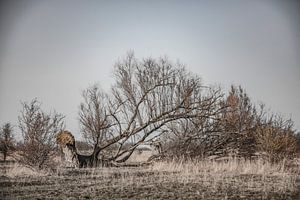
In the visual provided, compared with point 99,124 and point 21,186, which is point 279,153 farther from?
point 21,186

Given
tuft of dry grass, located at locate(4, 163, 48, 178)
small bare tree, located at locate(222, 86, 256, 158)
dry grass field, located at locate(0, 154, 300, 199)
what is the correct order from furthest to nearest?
1. small bare tree, located at locate(222, 86, 256, 158)
2. tuft of dry grass, located at locate(4, 163, 48, 178)
3. dry grass field, located at locate(0, 154, 300, 199)

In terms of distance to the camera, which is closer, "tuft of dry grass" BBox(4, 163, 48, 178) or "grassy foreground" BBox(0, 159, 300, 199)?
"grassy foreground" BBox(0, 159, 300, 199)

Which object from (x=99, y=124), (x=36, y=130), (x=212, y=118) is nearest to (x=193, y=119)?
(x=212, y=118)

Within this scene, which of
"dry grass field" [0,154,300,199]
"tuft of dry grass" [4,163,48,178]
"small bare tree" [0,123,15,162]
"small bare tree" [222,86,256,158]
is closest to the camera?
"dry grass field" [0,154,300,199]

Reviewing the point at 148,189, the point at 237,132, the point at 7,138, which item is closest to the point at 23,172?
the point at 7,138

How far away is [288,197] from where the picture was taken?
565 cm

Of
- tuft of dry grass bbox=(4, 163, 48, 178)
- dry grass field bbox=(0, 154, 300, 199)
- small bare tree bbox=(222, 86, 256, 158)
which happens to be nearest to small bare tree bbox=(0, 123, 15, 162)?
tuft of dry grass bbox=(4, 163, 48, 178)

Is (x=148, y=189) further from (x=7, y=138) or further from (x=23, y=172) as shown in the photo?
(x=7, y=138)

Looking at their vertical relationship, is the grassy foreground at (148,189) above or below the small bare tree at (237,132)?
below

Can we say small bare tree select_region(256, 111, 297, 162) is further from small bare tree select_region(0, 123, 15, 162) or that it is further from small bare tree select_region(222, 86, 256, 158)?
small bare tree select_region(0, 123, 15, 162)

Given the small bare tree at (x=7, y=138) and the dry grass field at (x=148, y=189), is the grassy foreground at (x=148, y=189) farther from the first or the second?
the small bare tree at (x=7, y=138)

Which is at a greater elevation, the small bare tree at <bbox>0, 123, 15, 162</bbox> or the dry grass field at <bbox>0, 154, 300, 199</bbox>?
the small bare tree at <bbox>0, 123, 15, 162</bbox>

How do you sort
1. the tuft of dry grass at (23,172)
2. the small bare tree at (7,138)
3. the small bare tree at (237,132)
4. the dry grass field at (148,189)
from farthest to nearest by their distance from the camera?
the small bare tree at (237,132) < the small bare tree at (7,138) < the tuft of dry grass at (23,172) < the dry grass field at (148,189)

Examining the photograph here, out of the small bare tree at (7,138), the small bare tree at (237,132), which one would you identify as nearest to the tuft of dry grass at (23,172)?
the small bare tree at (7,138)
